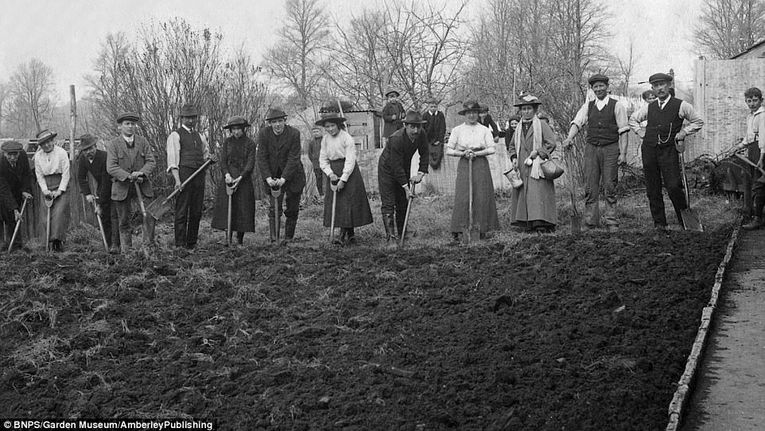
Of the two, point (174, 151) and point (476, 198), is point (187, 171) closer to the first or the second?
point (174, 151)

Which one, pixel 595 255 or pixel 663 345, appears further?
pixel 595 255

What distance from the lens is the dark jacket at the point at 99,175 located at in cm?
1038

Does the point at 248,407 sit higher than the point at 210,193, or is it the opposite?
the point at 210,193

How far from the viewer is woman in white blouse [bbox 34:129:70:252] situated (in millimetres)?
11055

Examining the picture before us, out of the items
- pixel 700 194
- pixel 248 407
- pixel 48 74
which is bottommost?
pixel 248 407

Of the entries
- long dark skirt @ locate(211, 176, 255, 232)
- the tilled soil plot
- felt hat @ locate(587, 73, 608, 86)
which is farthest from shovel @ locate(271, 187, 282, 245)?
felt hat @ locate(587, 73, 608, 86)

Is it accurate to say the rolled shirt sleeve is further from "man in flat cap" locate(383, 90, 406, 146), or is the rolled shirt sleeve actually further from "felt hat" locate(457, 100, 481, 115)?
"man in flat cap" locate(383, 90, 406, 146)

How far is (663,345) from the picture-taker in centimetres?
525

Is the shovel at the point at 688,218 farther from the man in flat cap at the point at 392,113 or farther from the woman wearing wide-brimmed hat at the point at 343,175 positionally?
the man in flat cap at the point at 392,113

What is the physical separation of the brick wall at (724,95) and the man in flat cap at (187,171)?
1017 centimetres

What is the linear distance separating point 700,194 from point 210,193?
26.4 ft

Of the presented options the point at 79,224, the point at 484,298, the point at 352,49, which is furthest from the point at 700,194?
the point at 352,49

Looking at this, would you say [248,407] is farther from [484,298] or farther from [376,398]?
[484,298]

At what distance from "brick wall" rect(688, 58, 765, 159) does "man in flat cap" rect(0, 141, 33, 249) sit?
1163 cm
